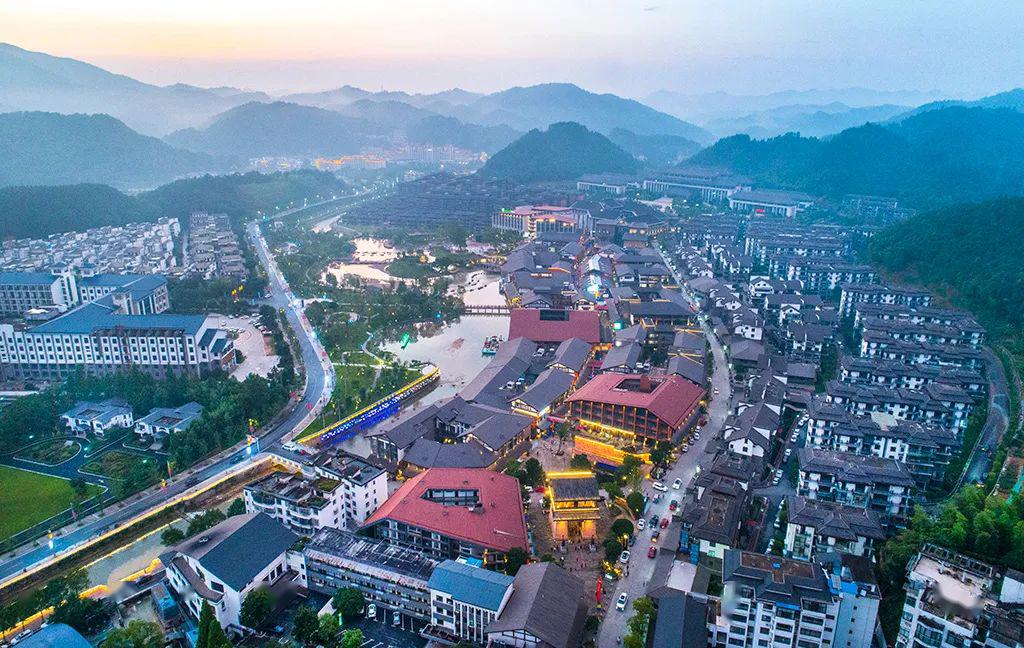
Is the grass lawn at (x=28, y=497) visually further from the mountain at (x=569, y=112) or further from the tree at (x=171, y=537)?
the mountain at (x=569, y=112)

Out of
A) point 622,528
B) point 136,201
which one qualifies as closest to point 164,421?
point 622,528

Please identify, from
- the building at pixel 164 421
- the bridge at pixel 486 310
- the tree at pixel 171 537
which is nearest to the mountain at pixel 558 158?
the bridge at pixel 486 310

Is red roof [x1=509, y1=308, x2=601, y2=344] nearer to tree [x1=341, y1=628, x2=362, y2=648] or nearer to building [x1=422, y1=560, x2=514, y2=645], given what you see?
building [x1=422, y1=560, x2=514, y2=645]

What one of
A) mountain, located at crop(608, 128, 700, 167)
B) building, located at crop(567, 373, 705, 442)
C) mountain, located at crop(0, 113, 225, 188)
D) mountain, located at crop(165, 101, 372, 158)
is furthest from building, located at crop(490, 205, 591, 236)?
mountain, located at crop(165, 101, 372, 158)

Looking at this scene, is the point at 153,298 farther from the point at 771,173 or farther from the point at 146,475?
the point at 771,173

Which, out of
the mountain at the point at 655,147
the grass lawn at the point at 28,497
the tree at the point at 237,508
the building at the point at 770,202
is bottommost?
the grass lawn at the point at 28,497

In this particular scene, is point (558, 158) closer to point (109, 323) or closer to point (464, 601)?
point (109, 323)
